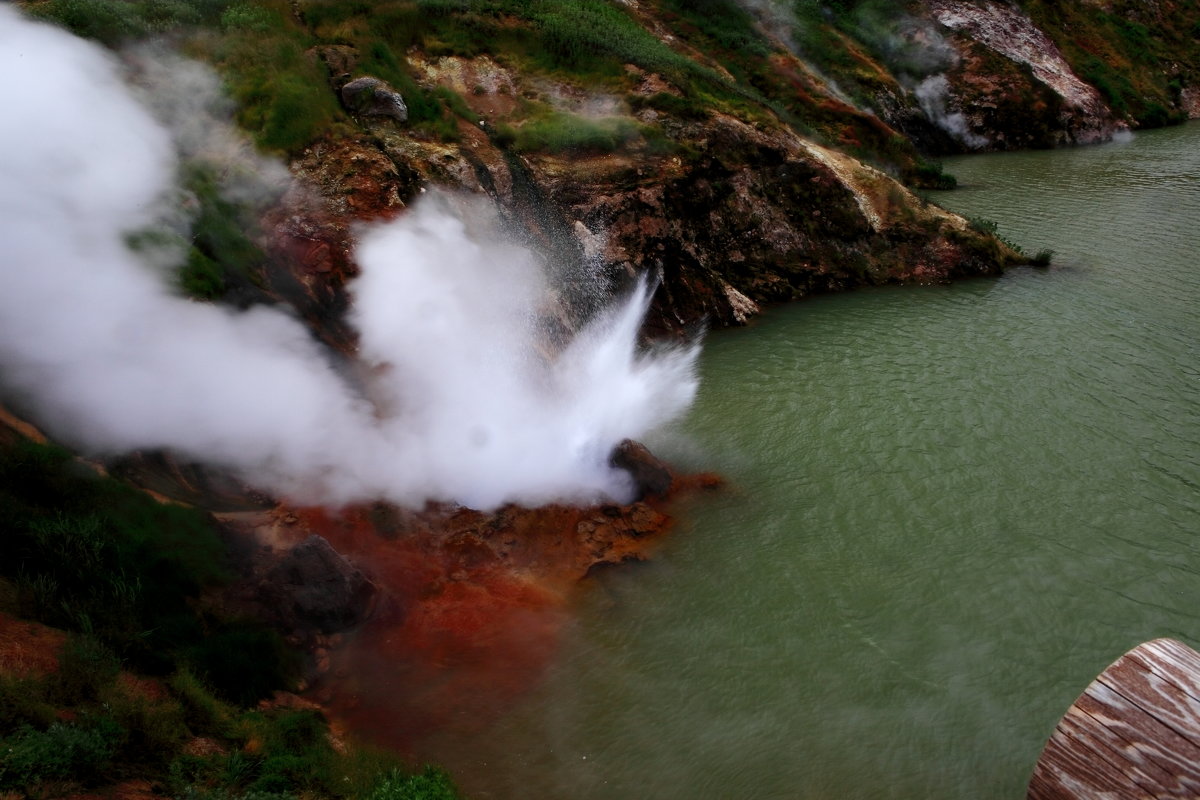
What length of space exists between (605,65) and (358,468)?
11511mm

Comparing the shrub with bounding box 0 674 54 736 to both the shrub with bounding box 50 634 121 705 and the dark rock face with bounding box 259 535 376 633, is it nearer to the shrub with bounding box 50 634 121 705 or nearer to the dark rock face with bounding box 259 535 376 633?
the shrub with bounding box 50 634 121 705

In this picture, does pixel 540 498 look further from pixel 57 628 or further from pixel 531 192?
pixel 531 192

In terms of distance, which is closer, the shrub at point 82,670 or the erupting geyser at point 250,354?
the shrub at point 82,670

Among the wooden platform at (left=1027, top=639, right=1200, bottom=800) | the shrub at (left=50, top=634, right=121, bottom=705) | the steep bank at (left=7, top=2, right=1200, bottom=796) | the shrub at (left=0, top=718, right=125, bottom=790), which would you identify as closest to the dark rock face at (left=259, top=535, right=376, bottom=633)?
the steep bank at (left=7, top=2, right=1200, bottom=796)

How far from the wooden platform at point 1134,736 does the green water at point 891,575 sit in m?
3.64

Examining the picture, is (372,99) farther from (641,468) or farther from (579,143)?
(641,468)

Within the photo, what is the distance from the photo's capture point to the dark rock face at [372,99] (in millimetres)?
12086

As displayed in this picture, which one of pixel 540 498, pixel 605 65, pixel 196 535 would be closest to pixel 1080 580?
pixel 540 498

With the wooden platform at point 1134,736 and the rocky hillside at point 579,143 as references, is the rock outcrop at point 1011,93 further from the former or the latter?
the wooden platform at point 1134,736

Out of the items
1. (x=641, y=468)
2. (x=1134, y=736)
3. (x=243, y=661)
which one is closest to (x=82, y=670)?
(x=243, y=661)

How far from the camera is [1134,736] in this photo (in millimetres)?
2350

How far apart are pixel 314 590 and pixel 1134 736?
649 cm

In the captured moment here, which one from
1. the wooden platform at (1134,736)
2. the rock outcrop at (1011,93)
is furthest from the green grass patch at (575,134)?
the rock outcrop at (1011,93)

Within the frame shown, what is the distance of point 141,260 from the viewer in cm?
817
